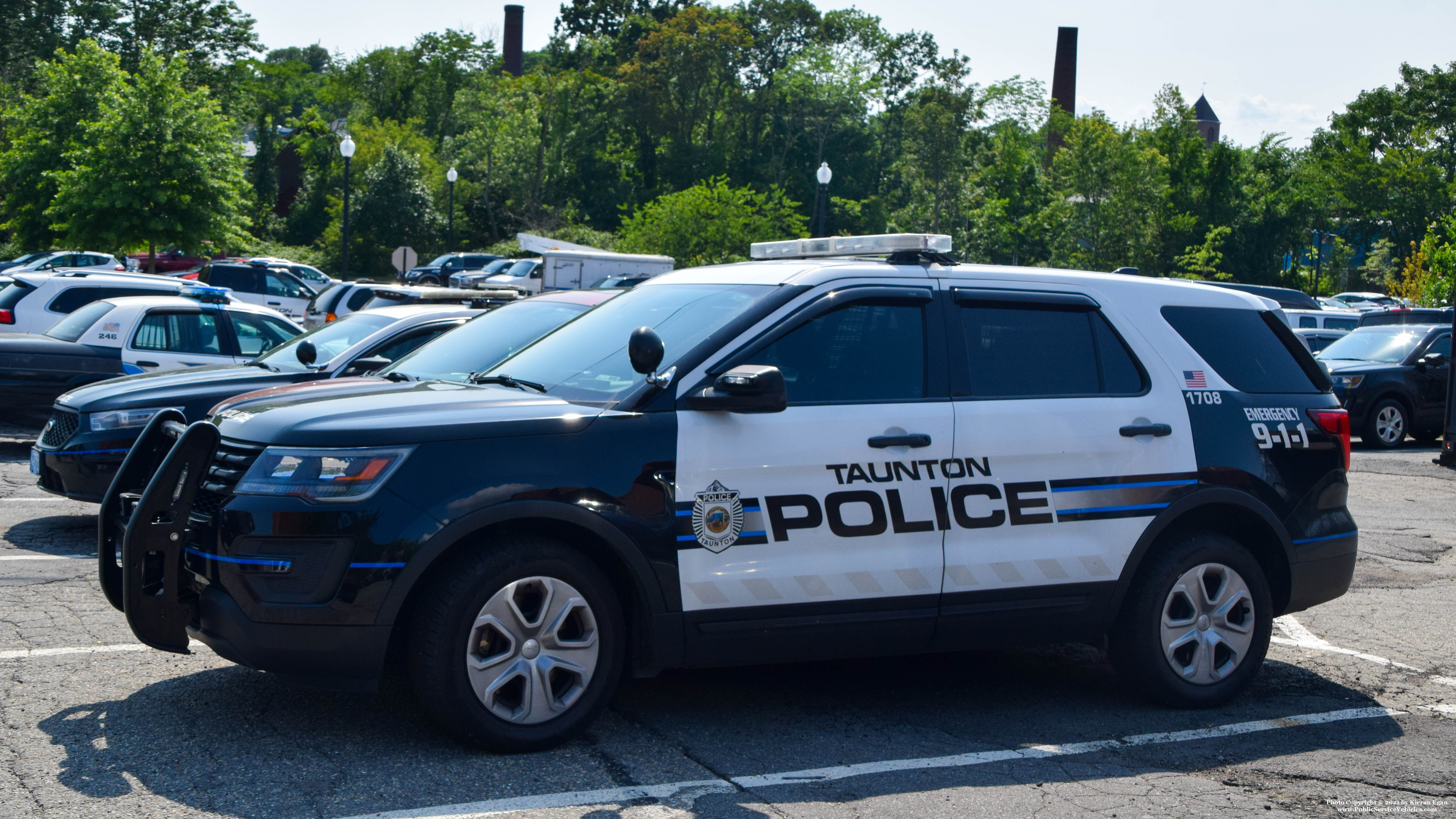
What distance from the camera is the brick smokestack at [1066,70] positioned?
8144cm

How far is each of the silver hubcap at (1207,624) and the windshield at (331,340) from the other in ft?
20.4

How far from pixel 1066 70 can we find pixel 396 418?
83.2 m

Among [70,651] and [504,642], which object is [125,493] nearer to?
[70,651]

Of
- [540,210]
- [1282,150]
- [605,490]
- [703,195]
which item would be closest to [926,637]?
[605,490]

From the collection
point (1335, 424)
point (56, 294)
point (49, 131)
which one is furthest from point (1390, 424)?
point (49, 131)

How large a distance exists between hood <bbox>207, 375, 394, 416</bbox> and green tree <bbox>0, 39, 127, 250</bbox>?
34.0m

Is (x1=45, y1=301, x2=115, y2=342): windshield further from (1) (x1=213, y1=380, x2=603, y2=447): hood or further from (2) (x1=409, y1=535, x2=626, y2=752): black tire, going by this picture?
(2) (x1=409, y1=535, x2=626, y2=752): black tire

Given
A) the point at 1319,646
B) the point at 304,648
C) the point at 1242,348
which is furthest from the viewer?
the point at 1319,646

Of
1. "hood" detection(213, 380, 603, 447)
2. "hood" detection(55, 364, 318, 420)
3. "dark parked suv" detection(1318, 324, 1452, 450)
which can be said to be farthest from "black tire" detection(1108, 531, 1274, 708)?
"dark parked suv" detection(1318, 324, 1452, 450)

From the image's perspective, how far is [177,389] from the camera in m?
8.75

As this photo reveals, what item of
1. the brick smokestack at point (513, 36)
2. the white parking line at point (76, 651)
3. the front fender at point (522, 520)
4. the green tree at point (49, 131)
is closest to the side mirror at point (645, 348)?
the front fender at point (522, 520)

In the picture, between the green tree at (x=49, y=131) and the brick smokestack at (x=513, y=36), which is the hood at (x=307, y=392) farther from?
the brick smokestack at (x=513, y=36)

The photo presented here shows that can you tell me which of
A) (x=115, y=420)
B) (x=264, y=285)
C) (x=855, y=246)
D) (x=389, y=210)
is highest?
(x=389, y=210)

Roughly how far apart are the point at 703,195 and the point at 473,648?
127 ft
